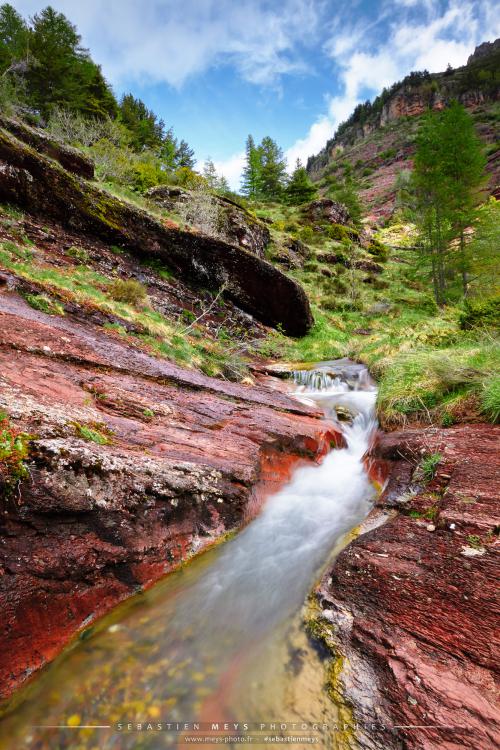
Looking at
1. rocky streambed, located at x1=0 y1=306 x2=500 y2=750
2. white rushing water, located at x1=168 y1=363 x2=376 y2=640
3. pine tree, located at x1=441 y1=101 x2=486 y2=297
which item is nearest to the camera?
rocky streambed, located at x1=0 y1=306 x2=500 y2=750

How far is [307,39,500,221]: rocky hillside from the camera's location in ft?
195

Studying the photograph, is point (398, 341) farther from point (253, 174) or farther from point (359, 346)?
point (253, 174)

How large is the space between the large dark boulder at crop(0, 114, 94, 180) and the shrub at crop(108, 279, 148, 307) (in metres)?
5.48

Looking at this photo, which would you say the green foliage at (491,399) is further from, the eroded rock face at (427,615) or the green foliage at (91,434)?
the green foliage at (91,434)

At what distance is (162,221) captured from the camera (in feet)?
40.9

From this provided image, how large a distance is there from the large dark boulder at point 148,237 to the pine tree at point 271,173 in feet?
111

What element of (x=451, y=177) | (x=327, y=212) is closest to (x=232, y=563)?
(x=451, y=177)

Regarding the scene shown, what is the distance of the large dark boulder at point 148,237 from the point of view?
9.43 m

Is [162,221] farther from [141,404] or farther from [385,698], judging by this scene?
[385,698]

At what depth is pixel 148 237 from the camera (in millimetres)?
12148

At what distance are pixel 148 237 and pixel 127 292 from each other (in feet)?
13.3

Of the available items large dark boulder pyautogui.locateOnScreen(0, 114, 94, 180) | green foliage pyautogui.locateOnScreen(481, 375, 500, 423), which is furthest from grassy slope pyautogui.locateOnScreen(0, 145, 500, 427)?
large dark boulder pyautogui.locateOnScreen(0, 114, 94, 180)

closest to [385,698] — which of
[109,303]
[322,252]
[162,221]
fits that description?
[109,303]

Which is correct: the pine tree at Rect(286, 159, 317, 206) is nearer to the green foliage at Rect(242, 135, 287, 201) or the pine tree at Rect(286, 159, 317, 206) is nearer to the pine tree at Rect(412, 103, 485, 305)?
the green foliage at Rect(242, 135, 287, 201)
